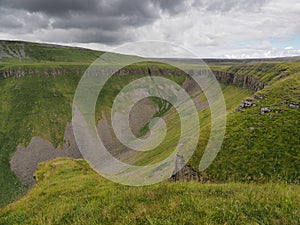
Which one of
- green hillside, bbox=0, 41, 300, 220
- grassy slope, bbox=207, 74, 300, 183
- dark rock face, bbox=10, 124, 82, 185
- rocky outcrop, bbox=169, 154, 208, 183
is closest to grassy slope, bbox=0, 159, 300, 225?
green hillside, bbox=0, 41, 300, 220

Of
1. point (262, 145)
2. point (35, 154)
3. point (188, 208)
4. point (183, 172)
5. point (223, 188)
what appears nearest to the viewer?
point (188, 208)

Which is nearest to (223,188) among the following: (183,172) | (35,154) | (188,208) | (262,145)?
(188,208)

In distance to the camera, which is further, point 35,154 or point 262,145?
point 35,154

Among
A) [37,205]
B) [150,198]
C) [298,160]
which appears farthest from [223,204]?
[298,160]

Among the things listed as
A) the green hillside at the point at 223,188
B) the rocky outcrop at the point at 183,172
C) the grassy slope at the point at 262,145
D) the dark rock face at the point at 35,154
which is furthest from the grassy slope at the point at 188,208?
the dark rock face at the point at 35,154

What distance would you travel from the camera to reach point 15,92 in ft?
593

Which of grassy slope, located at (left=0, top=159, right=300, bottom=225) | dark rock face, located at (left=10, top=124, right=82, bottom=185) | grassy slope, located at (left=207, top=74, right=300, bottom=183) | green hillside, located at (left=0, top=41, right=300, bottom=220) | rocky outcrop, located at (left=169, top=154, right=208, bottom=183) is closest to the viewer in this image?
grassy slope, located at (left=0, top=159, right=300, bottom=225)

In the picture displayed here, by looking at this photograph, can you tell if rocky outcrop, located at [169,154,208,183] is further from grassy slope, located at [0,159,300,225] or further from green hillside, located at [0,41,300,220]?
grassy slope, located at [0,159,300,225]

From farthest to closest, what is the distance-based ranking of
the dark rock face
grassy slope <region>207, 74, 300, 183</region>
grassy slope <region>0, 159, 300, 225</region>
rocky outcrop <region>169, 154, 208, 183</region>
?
the dark rock face → rocky outcrop <region>169, 154, 208, 183</region> → grassy slope <region>207, 74, 300, 183</region> → grassy slope <region>0, 159, 300, 225</region>

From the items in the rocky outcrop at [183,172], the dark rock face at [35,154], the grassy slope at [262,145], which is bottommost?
the dark rock face at [35,154]

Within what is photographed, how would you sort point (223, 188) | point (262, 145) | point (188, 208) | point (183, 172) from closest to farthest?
point (188, 208) < point (223, 188) < point (183, 172) < point (262, 145)

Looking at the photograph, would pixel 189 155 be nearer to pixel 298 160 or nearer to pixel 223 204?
pixel 298 160

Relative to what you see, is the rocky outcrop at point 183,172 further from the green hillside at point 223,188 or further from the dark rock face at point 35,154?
the dark rock face at point 35,154

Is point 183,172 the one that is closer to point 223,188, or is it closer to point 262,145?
point 262,145
